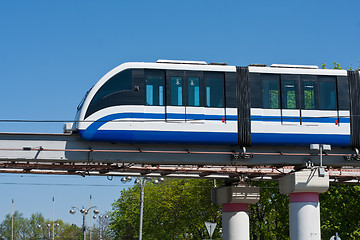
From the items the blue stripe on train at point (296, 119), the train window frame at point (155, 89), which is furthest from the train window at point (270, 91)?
the train window frame at point (155, 89)

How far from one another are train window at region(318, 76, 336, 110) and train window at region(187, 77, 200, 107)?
17.7 ft

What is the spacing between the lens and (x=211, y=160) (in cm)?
2811

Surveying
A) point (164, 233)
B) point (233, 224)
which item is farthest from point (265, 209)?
point (233, 224)

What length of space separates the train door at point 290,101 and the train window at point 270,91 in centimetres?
26

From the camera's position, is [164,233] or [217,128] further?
[164,233]

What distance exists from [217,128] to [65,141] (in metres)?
6.02

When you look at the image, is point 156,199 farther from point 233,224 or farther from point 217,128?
point 217,128

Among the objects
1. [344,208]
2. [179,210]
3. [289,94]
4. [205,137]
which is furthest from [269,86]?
[179,210]

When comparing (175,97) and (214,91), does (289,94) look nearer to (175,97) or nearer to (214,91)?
(214,91)

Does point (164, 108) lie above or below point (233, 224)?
above

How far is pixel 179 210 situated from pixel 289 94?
138ft

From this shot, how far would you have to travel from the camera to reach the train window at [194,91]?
1071 inches

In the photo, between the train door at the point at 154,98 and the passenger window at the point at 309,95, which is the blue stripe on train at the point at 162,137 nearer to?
the train door at the point at 154,98

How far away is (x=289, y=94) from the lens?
28453mm
